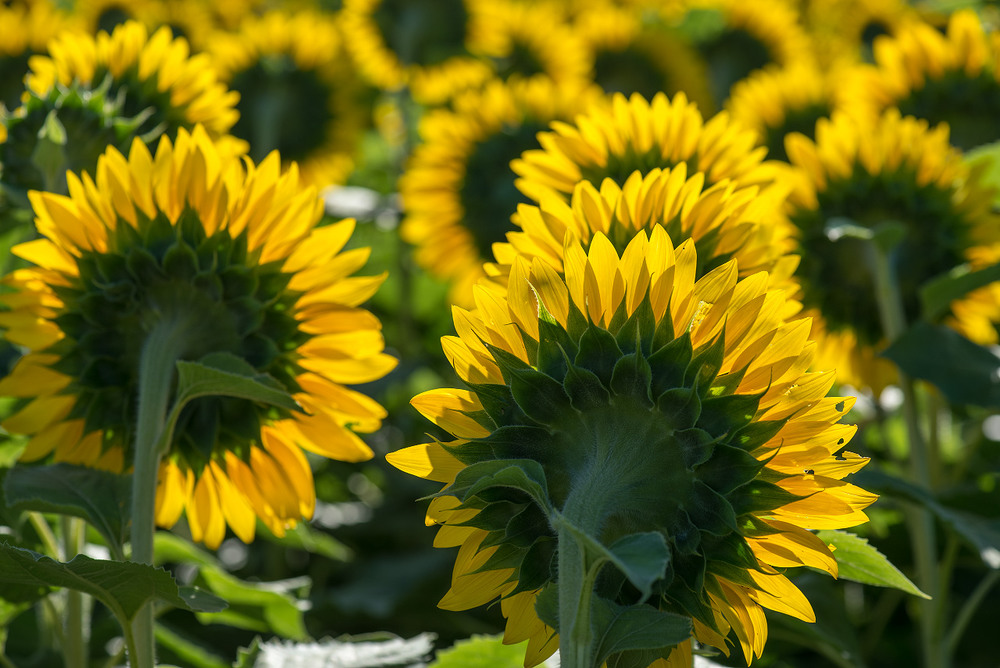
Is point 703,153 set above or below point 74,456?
above

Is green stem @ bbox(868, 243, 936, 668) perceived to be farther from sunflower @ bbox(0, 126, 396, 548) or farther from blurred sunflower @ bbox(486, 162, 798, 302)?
sunflower @ bbox(0, 126, 396, 548)

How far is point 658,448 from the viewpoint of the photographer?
861 mm

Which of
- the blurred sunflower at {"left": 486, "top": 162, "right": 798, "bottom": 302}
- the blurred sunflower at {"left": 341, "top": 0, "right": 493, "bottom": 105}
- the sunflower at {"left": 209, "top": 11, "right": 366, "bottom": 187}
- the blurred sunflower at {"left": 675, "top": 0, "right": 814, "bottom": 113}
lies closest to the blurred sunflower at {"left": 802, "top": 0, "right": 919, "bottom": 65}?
the blurred sunflower at {"left": 675, "top": 0, "right": 814, "bottom": 113}

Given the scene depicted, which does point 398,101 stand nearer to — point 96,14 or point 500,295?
point 96,14

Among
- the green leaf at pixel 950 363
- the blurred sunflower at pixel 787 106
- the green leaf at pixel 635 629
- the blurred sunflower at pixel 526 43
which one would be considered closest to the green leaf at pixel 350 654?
the green leaf at pixel 635 629

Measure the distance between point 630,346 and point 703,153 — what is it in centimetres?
50

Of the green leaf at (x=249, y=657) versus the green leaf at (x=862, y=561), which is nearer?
the green leaf at (x=862, y=561)

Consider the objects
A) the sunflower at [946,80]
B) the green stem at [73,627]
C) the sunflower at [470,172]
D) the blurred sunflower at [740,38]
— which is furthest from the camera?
the blurred sunflower at [740,38]

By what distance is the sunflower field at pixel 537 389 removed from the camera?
85cm

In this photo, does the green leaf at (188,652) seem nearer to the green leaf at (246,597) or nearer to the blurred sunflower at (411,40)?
the green leaf at (246,597)

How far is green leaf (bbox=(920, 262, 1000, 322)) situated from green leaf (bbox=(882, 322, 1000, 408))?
6 cm

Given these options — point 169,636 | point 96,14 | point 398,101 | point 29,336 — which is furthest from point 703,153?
point 96,14

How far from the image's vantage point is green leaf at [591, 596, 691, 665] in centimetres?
78

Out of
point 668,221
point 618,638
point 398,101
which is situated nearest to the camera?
point 618,638
